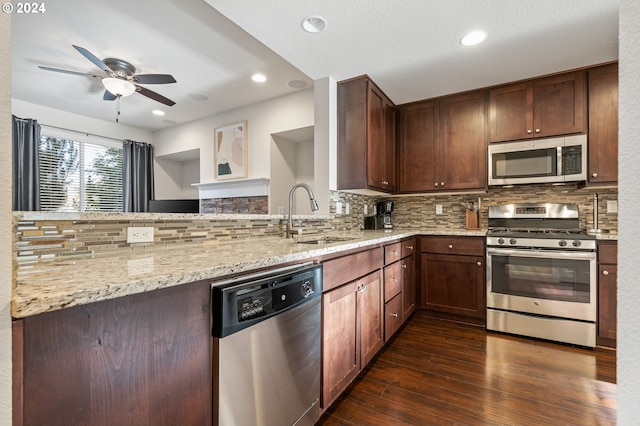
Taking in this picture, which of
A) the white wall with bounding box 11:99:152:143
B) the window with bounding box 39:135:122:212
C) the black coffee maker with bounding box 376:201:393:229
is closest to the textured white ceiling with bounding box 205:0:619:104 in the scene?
the black coffee maker with bounding box 376:201:393:229

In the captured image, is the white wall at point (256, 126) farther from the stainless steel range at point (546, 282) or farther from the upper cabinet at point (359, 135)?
the stainless steel range at point (546, 282)

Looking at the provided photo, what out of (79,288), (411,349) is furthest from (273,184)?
(79,288)

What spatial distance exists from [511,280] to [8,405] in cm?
315

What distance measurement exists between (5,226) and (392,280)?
2.29 meters

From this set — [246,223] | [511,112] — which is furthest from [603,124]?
[246,223]

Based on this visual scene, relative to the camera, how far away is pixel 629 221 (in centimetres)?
45

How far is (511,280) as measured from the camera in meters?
2.58

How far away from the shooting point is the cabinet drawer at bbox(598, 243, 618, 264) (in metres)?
2.30

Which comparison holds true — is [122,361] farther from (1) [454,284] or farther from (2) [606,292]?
(2) [606,292]

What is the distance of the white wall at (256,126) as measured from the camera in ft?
12.3

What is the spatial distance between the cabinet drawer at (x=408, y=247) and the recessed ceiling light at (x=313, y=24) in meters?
1.89

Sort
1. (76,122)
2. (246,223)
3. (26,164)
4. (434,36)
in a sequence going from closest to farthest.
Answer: (246,223) < (434,36) < (26,164) < (76,122)

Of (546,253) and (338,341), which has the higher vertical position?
(546,253)

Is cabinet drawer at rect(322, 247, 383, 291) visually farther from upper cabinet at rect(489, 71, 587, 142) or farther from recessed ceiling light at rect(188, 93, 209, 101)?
recessed ceiling light at rect(188, 93, 209, 101)
